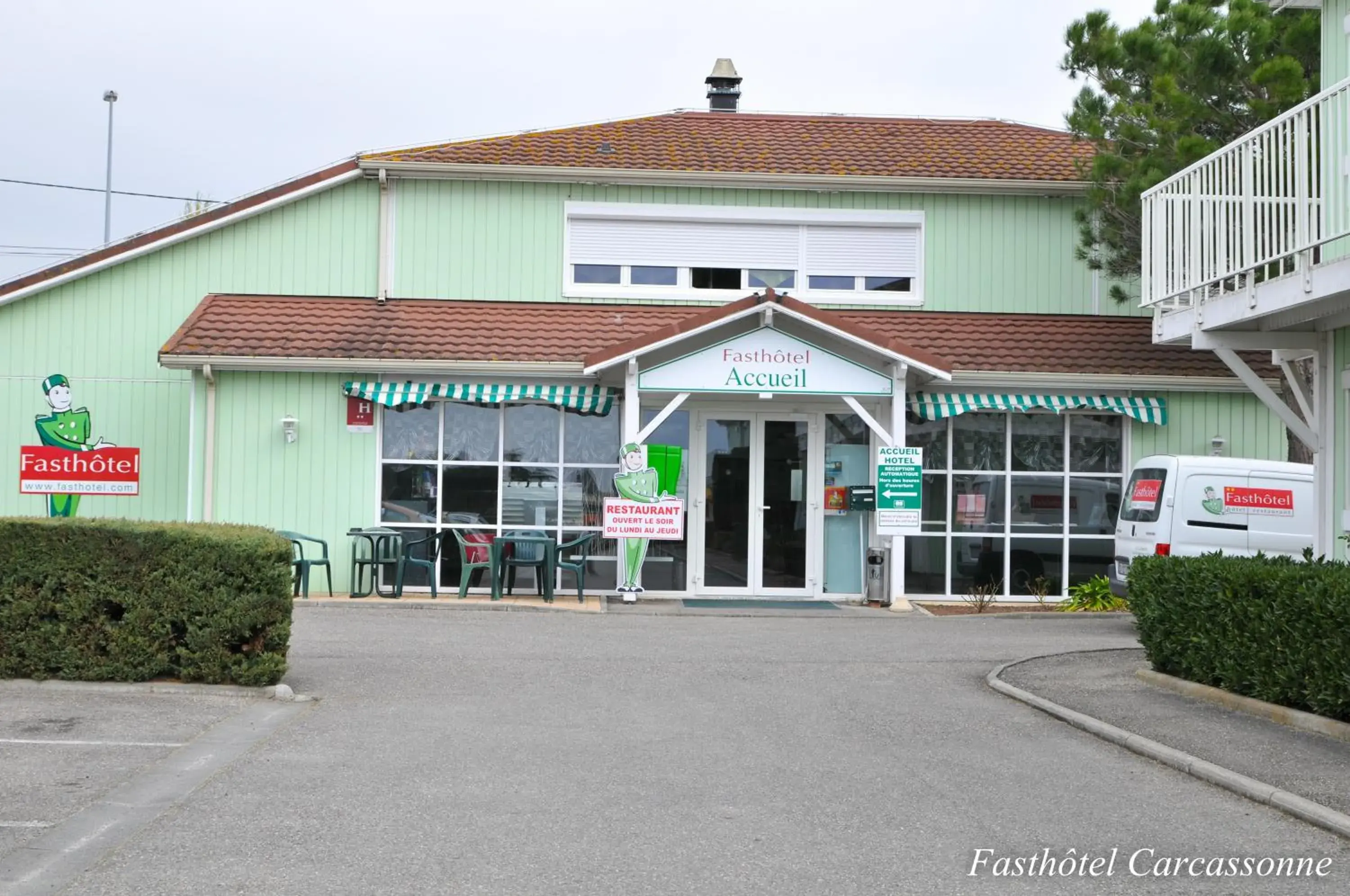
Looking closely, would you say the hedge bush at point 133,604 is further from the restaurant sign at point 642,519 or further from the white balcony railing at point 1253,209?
the white balcony railing at point 1253,209

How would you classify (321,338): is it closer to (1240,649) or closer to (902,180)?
(902,180)

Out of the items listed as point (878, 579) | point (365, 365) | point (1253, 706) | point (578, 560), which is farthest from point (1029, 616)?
point (365, 365)

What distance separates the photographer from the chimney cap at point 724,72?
26062 millimetres

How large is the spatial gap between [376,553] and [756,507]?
16.1 ft

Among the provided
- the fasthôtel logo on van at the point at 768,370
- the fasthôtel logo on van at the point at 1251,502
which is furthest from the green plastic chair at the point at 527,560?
the fasthôtel logo on van at the point at 1251,502

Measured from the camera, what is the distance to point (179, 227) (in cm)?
1962

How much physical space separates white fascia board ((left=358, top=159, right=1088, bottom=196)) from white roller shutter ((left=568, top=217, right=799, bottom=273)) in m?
0.55

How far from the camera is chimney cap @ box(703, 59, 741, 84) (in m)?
26.1

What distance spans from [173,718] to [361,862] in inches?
145

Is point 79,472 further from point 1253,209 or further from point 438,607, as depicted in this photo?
point 1253,209

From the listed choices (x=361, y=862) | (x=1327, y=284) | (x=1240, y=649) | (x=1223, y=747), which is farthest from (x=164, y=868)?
(x=1327, y=284)

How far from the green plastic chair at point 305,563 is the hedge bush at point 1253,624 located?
9750 millimetres

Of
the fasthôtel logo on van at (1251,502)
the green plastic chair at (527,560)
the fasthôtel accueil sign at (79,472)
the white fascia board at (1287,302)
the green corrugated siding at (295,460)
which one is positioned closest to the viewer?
the white fascia board at (1287,302)

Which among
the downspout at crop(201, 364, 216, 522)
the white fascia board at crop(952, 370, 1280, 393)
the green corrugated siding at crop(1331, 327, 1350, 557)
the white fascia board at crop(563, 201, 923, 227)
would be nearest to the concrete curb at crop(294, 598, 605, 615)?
the downspout at crop(201, 364, 216, 522)
